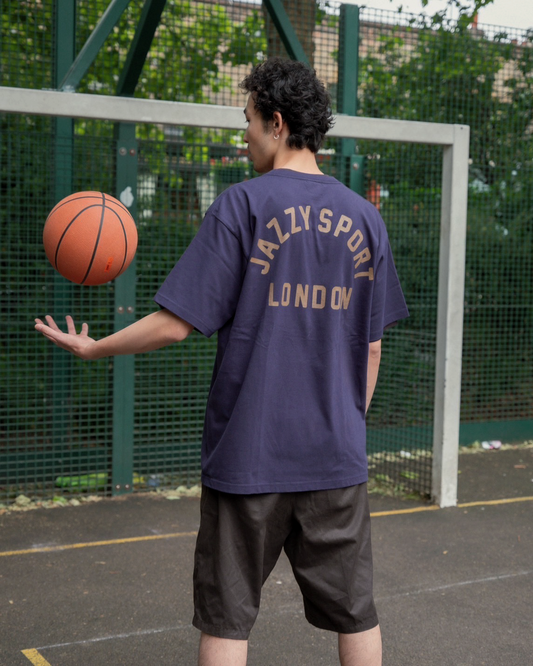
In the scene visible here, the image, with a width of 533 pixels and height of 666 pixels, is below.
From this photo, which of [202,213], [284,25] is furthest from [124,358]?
[284,25]

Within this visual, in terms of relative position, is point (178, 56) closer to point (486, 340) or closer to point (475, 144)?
point (475, 144)

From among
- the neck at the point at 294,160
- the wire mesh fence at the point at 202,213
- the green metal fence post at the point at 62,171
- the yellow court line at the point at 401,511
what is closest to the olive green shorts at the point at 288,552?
the neck at the point at 294,160

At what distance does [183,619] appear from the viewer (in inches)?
135

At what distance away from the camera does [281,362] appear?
2.05m

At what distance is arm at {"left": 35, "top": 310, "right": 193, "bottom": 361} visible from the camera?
205 cm

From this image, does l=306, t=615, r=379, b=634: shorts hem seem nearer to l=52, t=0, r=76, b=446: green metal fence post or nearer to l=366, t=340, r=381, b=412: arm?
l=366, t=340, r=381, b=412: arm

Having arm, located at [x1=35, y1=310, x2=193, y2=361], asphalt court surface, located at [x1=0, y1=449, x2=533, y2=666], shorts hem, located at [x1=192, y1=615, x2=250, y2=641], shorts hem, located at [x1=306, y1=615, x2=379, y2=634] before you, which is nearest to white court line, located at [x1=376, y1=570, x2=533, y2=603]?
asphalt court surface, located at [x1=0, y1=449, x2=533, y2=666]

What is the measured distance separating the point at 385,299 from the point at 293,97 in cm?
67

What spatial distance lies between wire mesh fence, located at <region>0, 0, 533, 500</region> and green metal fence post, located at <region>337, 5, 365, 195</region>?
90 millimetres

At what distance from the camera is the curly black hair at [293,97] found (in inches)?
83.4

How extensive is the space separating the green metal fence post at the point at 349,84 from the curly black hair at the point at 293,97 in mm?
3956

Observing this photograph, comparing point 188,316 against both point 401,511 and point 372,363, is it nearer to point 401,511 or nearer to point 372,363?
point 372,363

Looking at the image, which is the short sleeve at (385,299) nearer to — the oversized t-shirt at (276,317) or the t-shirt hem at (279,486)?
the oversized t-shirt at (276,317)

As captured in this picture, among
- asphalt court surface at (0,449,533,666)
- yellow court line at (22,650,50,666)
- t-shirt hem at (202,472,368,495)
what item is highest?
t-shirt hem at (202,472,368,495)
